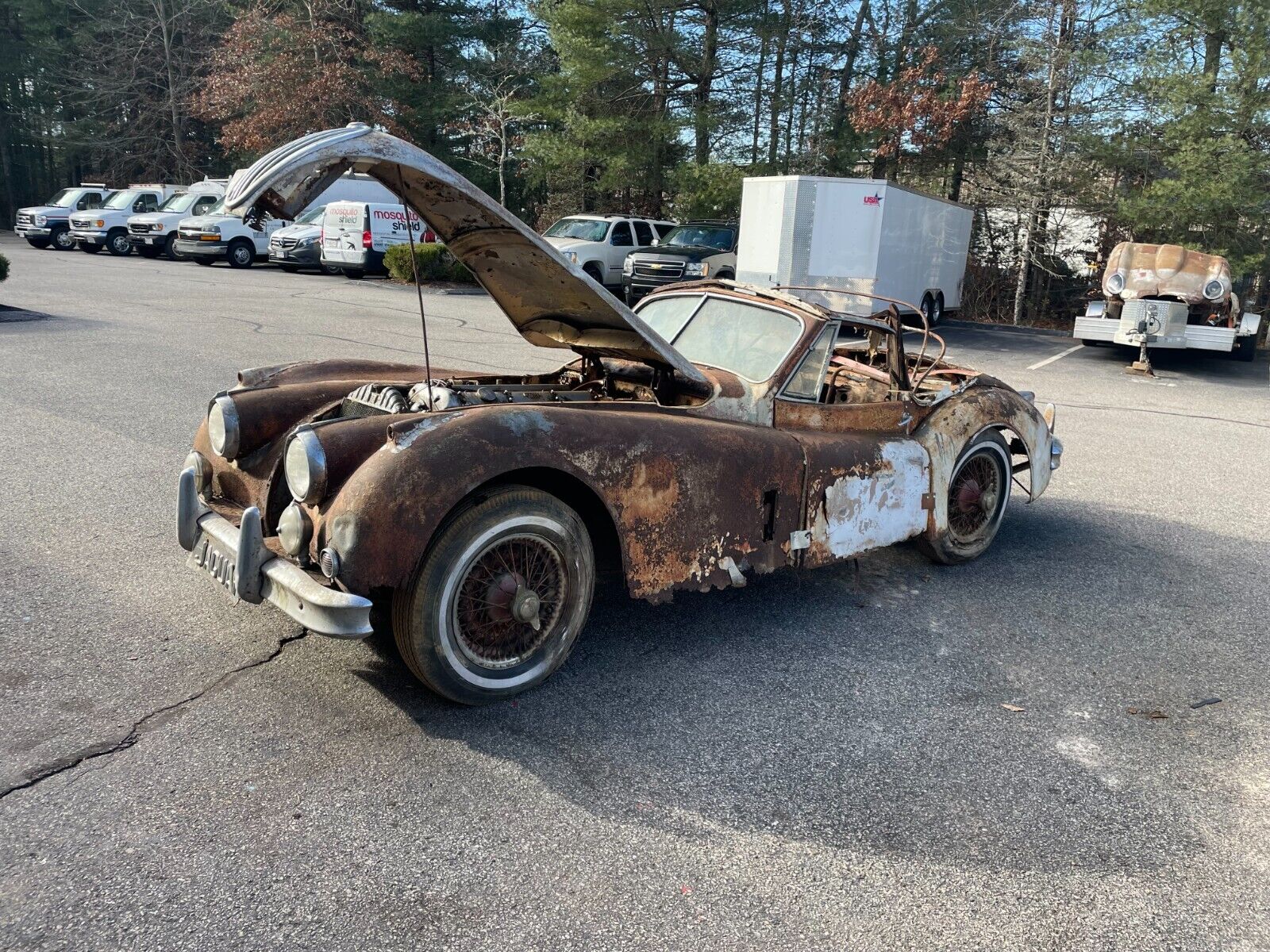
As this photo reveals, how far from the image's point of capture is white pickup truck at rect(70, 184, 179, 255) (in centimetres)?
2684

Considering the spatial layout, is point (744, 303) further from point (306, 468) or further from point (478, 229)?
point (306, 468)

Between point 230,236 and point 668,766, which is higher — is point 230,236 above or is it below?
above

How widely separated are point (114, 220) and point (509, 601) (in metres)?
28.8

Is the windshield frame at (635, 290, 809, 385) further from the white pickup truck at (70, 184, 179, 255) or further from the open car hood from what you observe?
the white pickup truck at (70, 184, 179, 255)

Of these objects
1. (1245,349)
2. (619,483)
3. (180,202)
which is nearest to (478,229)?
(619,483)

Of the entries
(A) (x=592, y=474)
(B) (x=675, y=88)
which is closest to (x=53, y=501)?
(A) (x=592, y=474)

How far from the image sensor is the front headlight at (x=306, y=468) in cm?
340

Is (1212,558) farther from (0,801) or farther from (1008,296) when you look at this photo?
(1008,296)

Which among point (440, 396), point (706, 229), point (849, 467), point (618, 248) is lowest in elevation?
point (849, 467)

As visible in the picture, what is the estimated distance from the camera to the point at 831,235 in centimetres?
1612

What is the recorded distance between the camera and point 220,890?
254cm

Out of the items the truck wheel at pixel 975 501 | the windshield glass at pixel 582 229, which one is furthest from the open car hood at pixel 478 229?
the windshield glass at pixel 582 229

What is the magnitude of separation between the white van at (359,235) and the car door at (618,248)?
4732 mm

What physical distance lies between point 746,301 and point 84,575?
3.68 meters
